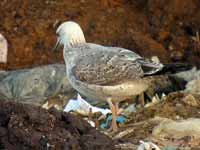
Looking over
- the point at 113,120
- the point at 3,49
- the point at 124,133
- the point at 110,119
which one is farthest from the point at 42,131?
the point at 3,49

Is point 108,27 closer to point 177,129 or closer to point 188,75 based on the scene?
point 188,75

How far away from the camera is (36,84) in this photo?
11328 millimetres

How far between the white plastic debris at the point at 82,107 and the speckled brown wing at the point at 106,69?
0.71 m

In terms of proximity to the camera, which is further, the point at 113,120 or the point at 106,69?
the point at 106,69

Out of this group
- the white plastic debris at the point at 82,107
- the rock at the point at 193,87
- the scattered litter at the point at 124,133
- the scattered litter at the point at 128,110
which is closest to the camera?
the scattered litter at the point at 124,133

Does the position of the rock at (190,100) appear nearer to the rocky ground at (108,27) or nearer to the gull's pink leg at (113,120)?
the gull's pink leg at (113,120)

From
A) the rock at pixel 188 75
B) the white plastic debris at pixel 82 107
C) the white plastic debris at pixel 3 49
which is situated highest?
the white plastic debris at pixel 82 107

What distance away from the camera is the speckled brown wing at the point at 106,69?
28.8 ft

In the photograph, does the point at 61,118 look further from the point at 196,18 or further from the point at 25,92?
the point at 196,18

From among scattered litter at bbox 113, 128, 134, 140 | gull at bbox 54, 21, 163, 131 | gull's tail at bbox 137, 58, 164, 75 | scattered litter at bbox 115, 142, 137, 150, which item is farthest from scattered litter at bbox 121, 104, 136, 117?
scattered litter at bbox 115, 142, 137, 150

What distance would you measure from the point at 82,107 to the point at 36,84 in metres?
1.71

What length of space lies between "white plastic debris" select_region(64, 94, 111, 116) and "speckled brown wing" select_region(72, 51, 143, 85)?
Result: 0.71 meters

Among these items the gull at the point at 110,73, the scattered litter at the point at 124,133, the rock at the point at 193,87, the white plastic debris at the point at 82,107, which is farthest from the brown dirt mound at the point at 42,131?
the rock at the point at 193,87

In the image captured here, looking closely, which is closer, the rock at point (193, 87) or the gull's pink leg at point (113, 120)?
the gull's pink leg at point (113, 120)
